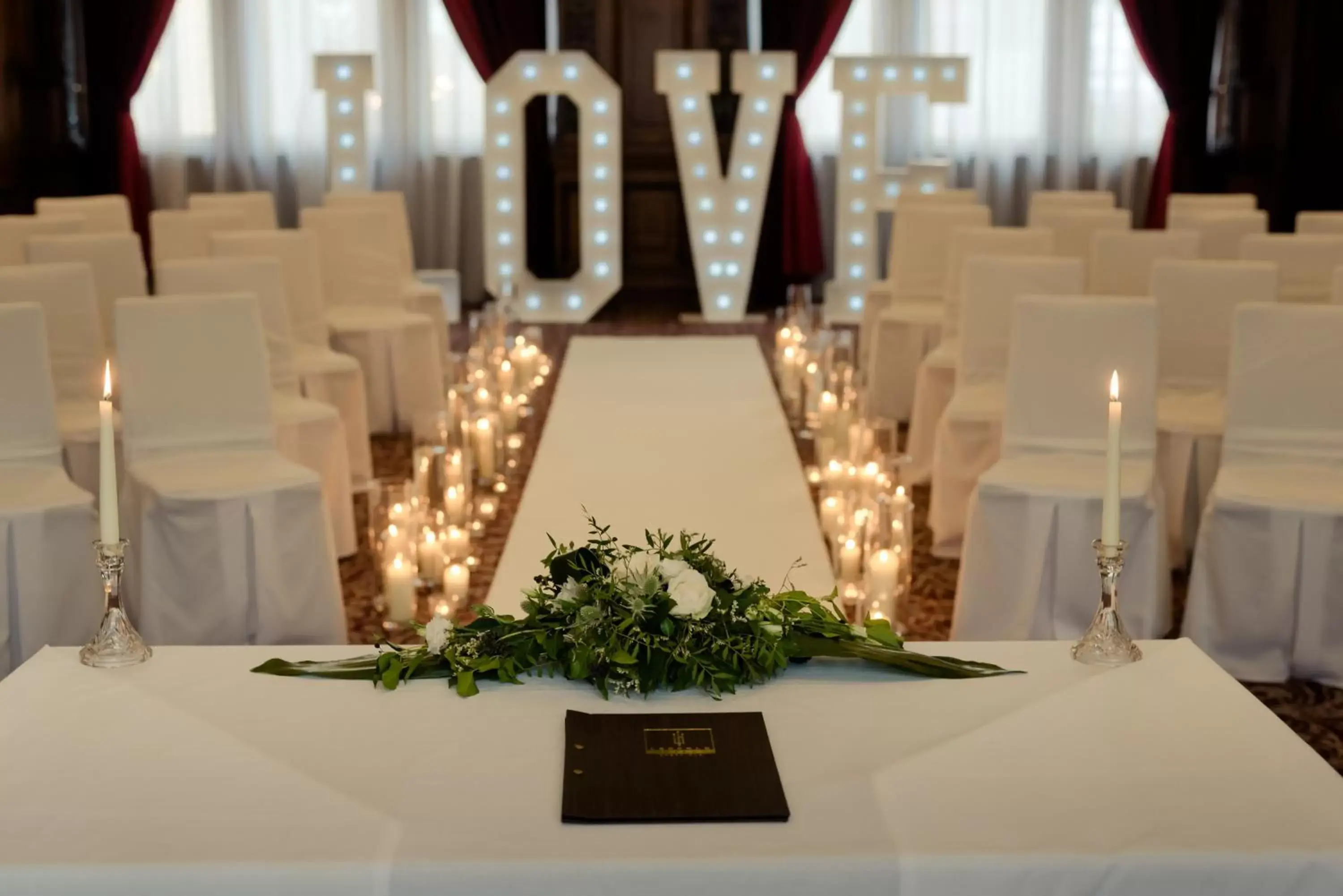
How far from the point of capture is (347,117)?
10906 millimetres

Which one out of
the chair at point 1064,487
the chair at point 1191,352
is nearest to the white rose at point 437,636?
the chair at point 1064,487

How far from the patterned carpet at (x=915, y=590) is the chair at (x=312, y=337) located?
0.27 m

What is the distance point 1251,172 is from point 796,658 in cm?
957

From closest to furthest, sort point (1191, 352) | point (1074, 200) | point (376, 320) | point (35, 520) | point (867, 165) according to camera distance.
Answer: point (35, 520), point (1191, 352), point (376, 320), point (1074, 200), point (867, 165)

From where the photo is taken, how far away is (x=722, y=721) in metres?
2.09

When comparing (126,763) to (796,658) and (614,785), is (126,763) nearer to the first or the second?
(614,785)

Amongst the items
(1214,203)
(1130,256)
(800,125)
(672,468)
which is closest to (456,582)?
(672,468)

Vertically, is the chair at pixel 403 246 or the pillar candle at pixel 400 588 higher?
the chair at pixel 403 246

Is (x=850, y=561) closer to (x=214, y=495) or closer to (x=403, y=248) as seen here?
(x=214, y=495)

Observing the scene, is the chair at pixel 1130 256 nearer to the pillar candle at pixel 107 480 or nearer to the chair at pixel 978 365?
the chair at pixel 978 365

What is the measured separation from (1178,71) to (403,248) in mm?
6198

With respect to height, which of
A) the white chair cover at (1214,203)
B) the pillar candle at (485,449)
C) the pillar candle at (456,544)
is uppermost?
the white chair cover at (1214,203)

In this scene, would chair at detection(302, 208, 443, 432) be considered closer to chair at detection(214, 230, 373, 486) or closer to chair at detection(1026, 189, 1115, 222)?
chair at detection(214, 230, 373, 486)

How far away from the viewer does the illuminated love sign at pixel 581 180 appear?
35.5ft
